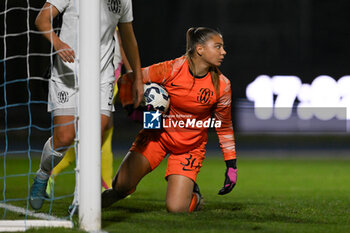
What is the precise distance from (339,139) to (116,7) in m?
14.9

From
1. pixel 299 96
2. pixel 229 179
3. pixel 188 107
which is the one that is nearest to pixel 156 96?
pixel 188 107

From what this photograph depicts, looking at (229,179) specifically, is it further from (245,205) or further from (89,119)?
(89,119)

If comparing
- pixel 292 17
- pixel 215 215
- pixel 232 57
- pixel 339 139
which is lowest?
pixel 339 139

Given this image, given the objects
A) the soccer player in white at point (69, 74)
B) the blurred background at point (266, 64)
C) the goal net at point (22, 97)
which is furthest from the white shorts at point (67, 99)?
the blurred background at point (266, 64)

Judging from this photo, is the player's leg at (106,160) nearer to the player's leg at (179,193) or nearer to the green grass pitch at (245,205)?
the green grass pitch at (245,205)

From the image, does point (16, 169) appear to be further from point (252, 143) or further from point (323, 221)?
point (252, 143)

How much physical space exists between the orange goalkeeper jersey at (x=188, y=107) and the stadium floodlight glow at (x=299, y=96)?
557 inches

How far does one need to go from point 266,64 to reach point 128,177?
15.5 m

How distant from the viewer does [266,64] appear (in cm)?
1980

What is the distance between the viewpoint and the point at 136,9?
1995cm

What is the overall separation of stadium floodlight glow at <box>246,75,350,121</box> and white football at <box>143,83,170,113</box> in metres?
14.4

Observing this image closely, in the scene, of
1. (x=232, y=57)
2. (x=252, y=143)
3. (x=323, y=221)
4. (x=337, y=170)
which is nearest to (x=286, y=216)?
(x=323, y=221)

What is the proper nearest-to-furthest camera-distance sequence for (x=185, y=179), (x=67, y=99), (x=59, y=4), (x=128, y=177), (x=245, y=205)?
(x=59, y=4)
(x=67, y=99)
(x=128, y=177)
(x=185, y=179)
(x=245, y=205)

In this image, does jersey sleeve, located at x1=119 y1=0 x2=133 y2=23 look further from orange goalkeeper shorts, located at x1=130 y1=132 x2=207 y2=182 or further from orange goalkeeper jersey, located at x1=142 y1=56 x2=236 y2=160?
orange goalkeeper shorts, located at x1=130 y1=132 x2=207 y2=182
